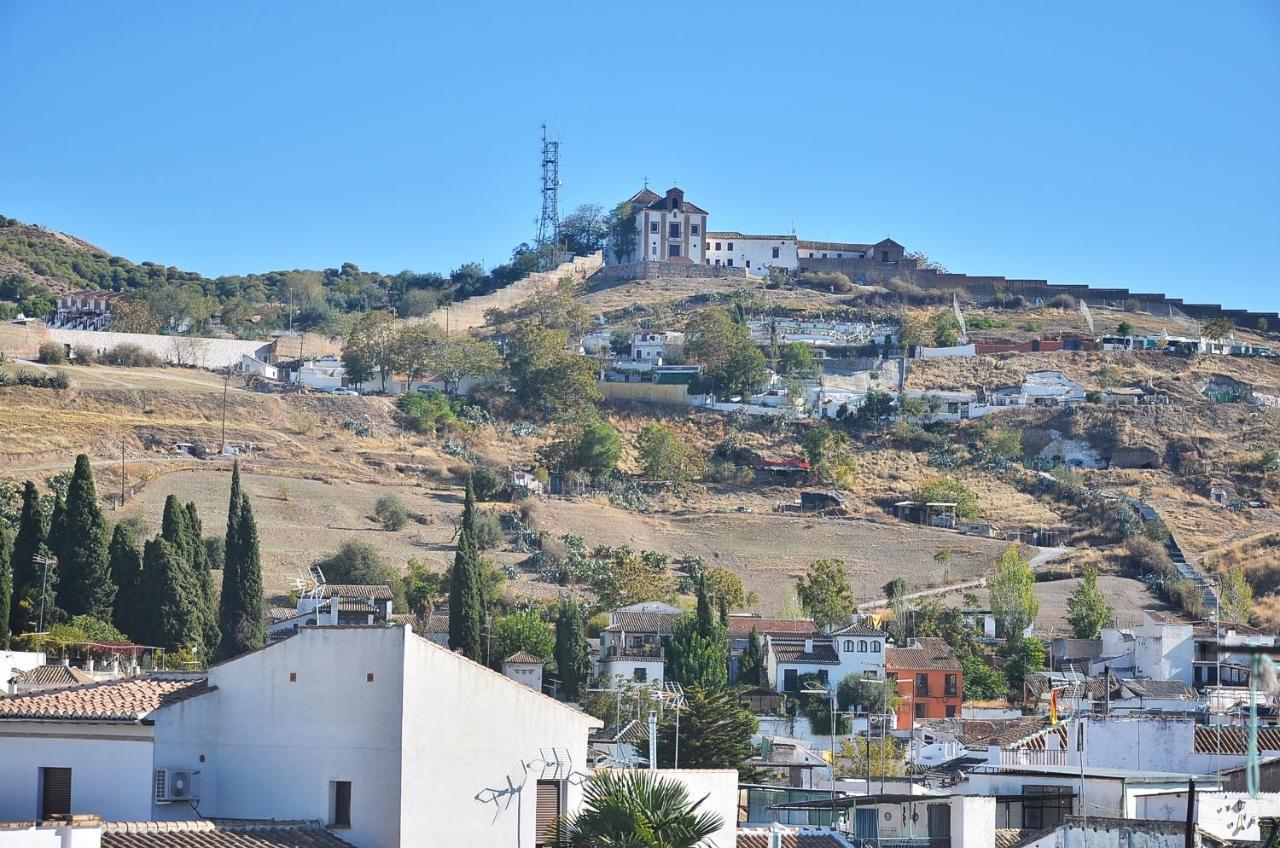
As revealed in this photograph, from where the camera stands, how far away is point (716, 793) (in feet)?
82.5

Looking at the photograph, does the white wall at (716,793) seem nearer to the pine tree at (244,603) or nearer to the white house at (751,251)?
the pine tree at (244,603)

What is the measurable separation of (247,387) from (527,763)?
88.2 meters

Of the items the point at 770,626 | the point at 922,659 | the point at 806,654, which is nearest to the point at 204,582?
the point at 806,654

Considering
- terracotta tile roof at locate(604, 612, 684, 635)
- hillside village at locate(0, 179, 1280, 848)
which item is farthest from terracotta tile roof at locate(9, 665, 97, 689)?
terracotta tile roof at locate(604, 612, 684, 635)

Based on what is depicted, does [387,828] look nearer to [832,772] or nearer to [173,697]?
[173,697]

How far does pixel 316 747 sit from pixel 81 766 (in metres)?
2.40

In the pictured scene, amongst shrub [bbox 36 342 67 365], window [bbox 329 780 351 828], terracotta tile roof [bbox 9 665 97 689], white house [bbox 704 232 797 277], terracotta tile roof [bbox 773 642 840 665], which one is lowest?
terracotta tile roof [bbox 773 642 840 665]

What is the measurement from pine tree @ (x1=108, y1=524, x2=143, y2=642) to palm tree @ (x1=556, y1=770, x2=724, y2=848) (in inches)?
1313

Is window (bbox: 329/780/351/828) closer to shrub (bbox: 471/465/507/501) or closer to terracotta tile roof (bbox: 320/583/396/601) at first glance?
terracotta tile roof (bbox: 320/583/396/601)

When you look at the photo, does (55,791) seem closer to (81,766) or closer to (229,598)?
(81,766)

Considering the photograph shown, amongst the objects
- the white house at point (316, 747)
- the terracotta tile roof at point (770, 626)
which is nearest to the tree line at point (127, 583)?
the terracotta tile roof at point (770, 626)

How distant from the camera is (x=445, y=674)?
23547mm

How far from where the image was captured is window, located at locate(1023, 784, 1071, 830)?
94.4 feet

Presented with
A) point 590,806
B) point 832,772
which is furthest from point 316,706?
point 832,772
